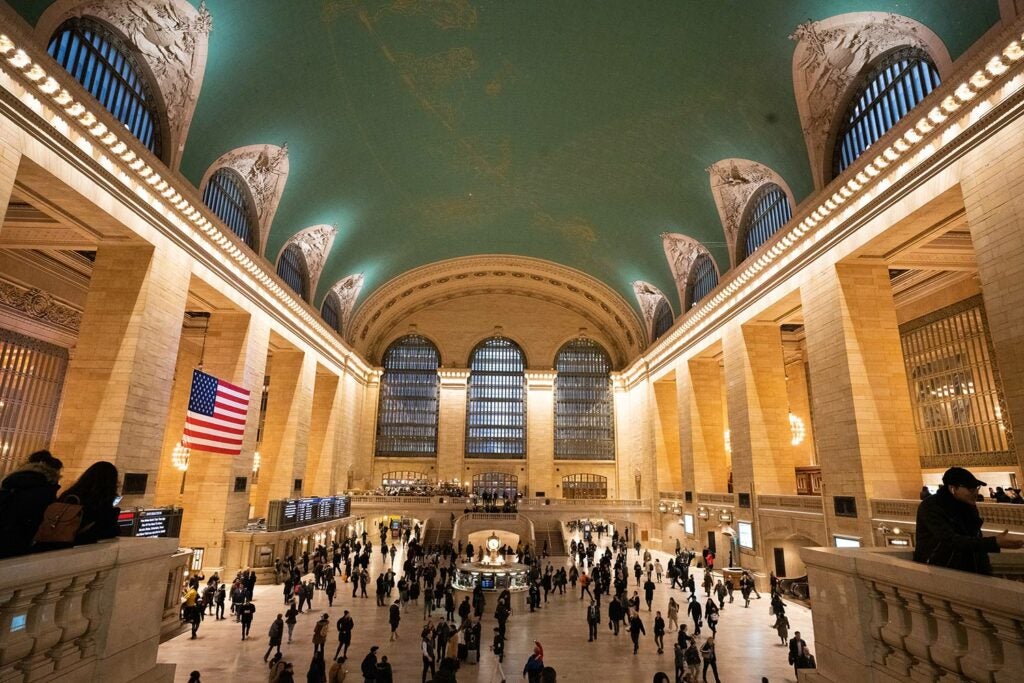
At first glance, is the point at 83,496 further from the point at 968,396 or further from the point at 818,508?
the point at 968,396

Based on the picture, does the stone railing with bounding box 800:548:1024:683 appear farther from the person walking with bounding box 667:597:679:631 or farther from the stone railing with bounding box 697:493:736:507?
the stone railing with bounding box 697:493:736:507

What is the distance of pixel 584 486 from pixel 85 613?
106 feet

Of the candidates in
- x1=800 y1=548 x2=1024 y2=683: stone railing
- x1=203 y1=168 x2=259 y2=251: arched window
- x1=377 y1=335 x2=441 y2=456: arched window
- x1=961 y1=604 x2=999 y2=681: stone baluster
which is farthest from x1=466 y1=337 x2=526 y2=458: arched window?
x1=961 y1=604 x2=999 y2=681: stone baluster

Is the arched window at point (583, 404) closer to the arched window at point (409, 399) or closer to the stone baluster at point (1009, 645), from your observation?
the arched window at point (409, 399)

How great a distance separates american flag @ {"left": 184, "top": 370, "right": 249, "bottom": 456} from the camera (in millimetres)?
13711

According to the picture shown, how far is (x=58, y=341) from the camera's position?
18.2m

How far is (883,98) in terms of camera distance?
11820mm

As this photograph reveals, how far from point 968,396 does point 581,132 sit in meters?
14.4

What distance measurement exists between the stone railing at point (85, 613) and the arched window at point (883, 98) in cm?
1415

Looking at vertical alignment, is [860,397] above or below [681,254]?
below

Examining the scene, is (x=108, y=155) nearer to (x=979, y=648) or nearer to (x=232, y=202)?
(x=232, y=202)

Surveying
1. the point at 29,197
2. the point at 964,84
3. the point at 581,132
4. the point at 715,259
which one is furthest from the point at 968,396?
the point at 29,197

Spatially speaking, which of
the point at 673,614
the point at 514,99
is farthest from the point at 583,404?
the point at 673,614

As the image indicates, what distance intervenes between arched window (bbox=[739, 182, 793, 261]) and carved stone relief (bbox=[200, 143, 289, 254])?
14.9 m
